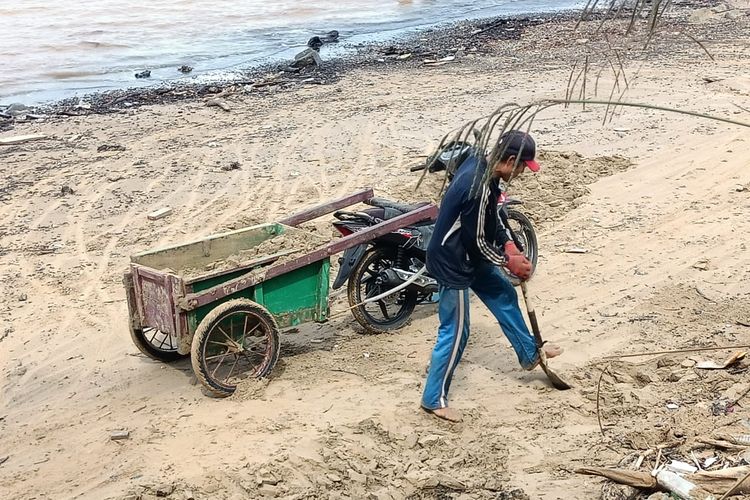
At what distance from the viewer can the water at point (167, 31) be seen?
19.3 m

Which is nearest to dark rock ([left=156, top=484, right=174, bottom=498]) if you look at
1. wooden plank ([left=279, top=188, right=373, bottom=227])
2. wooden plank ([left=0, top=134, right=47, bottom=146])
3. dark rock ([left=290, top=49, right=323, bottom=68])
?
wooden plank ([left=279, top=188, right=373, bottom=227])

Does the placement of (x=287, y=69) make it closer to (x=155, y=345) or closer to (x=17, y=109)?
(x=17, y=109)

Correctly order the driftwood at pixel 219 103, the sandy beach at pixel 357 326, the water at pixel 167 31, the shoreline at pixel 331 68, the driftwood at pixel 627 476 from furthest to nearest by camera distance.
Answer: the water at pixel 167 31 < the shoreline at pixel 331 68 < the driftwood at pixel 219 103 < the sandy beach at pixel 357 326 < the driftwood at pixel 627 476

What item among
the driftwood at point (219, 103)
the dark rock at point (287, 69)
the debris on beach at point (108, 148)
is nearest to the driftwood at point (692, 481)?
the debris on beach at point (108, 148)

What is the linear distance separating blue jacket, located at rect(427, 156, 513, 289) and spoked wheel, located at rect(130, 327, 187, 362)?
6.45 ft

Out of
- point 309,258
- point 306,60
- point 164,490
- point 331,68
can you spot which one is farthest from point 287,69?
point 164,490

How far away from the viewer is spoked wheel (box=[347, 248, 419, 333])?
6223 mm

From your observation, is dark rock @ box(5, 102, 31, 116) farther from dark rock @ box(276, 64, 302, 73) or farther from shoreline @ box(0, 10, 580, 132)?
dark rock @ box(276, 64, 302, 73)

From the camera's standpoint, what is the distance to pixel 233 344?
5527mm

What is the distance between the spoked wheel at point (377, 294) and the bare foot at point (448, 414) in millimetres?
1307

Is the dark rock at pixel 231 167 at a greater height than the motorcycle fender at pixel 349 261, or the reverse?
the motorcycle fender at pixel 349 261

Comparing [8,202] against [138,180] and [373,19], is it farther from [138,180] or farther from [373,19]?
[373,19]

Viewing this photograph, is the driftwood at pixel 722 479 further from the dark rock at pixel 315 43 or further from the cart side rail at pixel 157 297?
the dark rock at pixel 315 43

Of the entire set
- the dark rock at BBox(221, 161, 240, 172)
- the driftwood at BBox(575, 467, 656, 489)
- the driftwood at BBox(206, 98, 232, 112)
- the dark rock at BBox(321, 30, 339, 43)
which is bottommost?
the dark rock at BBox(221, 161, 240, 172)
